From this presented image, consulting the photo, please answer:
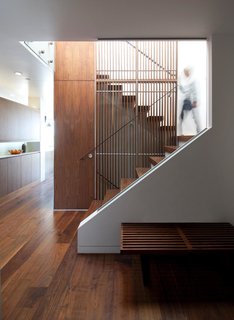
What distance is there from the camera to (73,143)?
5754 millimetres

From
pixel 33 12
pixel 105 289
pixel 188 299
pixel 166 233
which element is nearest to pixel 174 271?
pixel 166 233

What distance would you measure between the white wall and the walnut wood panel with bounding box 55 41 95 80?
2816mm

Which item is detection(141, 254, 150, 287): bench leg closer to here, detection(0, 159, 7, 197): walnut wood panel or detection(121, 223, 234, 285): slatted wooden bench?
detection(121, 223, 234, 285): slatted wooden bench

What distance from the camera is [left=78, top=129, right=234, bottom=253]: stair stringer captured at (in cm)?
346

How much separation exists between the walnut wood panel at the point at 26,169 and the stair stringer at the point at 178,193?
5.49 m

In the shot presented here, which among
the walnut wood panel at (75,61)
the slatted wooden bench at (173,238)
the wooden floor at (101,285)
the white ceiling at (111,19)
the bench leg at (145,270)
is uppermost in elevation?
the walnut wood panel at (75,61)

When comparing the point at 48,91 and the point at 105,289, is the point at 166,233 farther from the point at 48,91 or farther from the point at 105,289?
the point at 48,91

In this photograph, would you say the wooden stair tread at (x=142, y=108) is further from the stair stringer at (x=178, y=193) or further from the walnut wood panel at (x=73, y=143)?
Answer: the stair stringer at (x=178, y=193)

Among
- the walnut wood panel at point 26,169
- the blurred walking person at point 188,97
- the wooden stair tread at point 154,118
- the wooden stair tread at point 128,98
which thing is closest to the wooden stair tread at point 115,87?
the wooden stair tread at point 128,98

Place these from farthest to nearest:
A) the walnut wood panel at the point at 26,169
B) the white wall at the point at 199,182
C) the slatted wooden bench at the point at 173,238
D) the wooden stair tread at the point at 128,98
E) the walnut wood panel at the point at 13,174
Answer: the walnut wood panel at the point at 26,169 → the walnut wood panel at the point at 13,174 → the wooden stair tread at the point at 128,98 → the white wall at the point at 199,182 → the slatted wooden bench at the point at 173,238

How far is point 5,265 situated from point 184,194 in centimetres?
208

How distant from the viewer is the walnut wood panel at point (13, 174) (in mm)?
7441

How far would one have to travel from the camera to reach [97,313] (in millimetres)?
2314

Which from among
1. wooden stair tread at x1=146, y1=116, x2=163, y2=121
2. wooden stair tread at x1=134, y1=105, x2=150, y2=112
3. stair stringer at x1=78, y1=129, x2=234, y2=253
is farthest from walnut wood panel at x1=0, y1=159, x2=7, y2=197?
stair stringer at x1=78, y1=129, x2=234, y2=253
